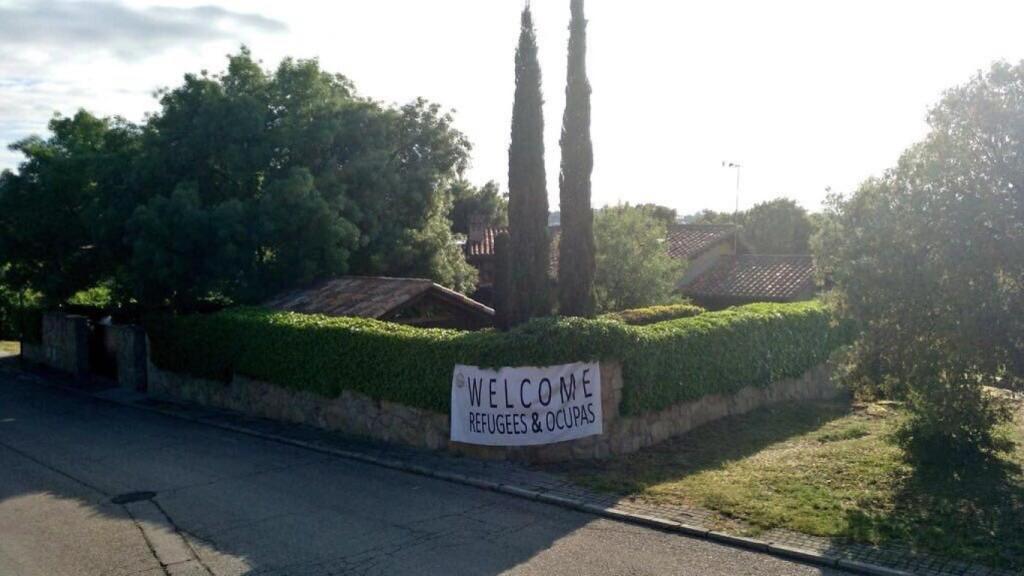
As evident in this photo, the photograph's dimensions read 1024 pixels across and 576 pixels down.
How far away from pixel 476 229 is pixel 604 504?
35.8 metres

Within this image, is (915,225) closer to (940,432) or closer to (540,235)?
(940,432)

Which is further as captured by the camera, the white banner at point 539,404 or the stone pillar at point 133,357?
the stone pillar at point 133,357

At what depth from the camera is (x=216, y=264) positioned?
875 inches

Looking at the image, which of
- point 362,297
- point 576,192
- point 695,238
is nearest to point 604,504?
point 576,192

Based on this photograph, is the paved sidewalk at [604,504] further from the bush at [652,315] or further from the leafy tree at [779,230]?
the leafy tree at [779,230]

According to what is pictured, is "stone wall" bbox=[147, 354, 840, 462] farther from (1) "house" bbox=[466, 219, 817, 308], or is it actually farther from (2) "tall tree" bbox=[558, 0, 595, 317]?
(1) "house" bbox=[466, 219, 817, 308]

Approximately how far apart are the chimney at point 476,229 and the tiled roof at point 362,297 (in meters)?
22.3

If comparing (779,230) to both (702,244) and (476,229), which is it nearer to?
(702,244)

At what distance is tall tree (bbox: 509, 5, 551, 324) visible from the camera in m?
19.2

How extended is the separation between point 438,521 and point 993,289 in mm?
7354

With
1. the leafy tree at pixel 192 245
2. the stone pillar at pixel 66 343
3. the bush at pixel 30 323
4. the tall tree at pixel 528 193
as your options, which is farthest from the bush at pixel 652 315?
the bush at pixel 30 323

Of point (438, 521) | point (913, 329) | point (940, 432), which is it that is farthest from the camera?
point (940, 432)

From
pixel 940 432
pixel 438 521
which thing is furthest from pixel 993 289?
pixel 438 521

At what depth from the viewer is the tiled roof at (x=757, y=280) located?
3456 centimetres
